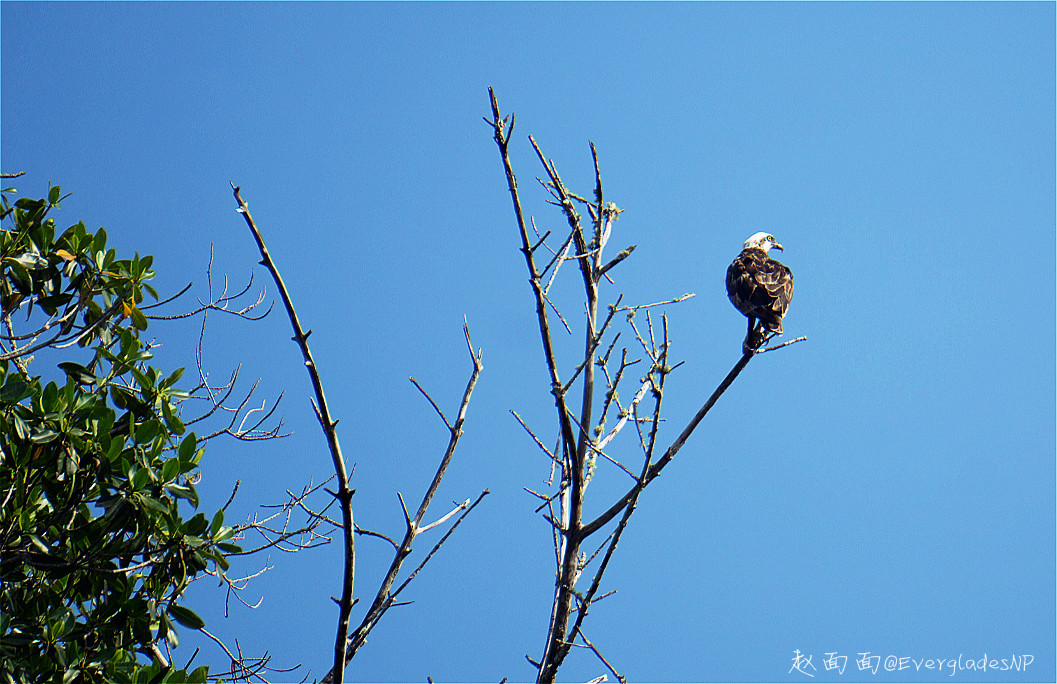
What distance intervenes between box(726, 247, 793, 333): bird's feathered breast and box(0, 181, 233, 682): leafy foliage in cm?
361

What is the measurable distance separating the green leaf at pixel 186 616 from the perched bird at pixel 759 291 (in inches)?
124

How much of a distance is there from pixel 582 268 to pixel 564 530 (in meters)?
0.81

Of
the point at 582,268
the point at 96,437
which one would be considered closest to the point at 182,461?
the point at 96,437

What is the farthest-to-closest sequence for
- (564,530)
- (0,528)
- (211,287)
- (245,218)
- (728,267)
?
(728,267) < (211,287) < (0,528) < (564,530) < (245,218)

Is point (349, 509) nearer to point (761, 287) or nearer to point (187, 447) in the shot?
point (187, 447)

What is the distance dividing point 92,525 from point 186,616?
0.47 meters

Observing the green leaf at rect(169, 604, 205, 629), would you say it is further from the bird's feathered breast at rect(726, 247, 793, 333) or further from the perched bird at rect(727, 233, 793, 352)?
the bird's feathered breast at rect(726, 247, 793, 333)

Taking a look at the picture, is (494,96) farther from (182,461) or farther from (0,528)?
(0,528)

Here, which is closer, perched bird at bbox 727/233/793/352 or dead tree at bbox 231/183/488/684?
dead tree at bbox 231/183/488/684

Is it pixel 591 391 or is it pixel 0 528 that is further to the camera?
pixel 0 528

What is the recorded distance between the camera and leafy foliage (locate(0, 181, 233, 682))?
2.50 m

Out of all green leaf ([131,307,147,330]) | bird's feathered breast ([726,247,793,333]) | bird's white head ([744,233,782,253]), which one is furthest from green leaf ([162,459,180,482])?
bird's white head ([744,233,782,253])

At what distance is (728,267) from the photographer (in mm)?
5824

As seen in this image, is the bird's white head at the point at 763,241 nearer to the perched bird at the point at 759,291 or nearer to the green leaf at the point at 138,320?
the perched bird at the point at 759,291
